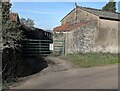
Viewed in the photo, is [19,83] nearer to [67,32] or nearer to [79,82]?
[79,82]

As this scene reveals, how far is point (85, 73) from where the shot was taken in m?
16.0

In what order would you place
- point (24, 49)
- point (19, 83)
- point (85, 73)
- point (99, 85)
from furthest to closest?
point (24, 49) < point (85, 73) < point (19, 83) < point (99, 85)

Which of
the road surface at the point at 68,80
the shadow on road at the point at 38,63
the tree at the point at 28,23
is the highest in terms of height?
the tree at the point at 28,23

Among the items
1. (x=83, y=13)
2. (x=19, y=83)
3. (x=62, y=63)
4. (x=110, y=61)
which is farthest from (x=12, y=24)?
(x=83, y=13)

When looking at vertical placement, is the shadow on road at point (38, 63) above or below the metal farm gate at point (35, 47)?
below

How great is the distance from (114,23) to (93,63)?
10452mm

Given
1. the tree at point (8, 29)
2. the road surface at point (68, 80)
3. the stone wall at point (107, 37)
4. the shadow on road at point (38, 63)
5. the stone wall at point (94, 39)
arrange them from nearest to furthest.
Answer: the road surface at point (68, 80)
the tree at point (8, 29)
the shadow on road at point (38, 63)
the stone wall at point (94, 39)
the stone wall at point (107, 37)

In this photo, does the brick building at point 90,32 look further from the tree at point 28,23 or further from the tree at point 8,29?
the tree at point 8,29

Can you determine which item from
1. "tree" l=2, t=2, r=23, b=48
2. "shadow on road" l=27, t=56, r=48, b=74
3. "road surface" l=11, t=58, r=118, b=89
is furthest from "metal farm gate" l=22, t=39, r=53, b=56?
"tree" l=2, t=2, r=23, b=48

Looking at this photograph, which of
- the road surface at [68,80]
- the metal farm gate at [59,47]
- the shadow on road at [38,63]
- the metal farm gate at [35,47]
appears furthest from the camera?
the metal farm gate at [59,47]

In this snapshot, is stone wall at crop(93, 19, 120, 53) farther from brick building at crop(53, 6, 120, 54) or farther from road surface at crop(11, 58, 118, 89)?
road surface at crop(11, 58, 118, 89)

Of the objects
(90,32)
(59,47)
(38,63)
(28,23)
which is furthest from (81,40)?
(28,23)

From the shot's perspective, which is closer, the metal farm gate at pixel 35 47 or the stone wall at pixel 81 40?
the metal farm gate at pixel 35 47

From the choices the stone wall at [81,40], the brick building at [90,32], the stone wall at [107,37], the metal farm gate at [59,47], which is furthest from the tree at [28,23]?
the stone wall at [107,37]
